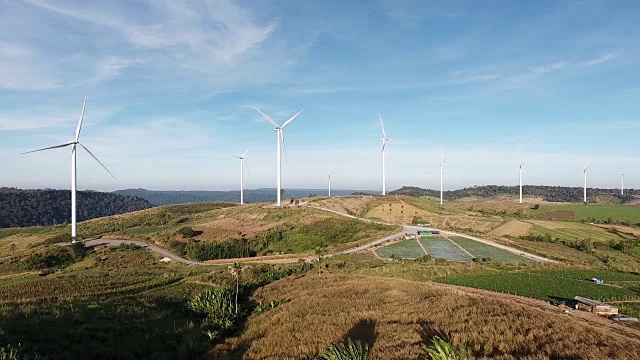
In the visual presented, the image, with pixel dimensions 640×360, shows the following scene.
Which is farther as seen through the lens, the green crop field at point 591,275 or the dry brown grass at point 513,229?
the dry brown grass at point 513,229

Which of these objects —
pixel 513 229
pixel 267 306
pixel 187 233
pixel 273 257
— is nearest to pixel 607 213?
pixel 513 229

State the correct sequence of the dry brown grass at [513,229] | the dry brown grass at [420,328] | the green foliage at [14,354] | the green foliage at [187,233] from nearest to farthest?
the green foliage at [14,354] < the dry brown grass at [420,328] < the dry brown grass at [513,229] < the green foliage at [187,233]

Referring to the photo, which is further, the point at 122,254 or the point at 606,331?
the point at 122,254

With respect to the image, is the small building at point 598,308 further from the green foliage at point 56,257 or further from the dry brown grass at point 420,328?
the green foliage at point 56,257

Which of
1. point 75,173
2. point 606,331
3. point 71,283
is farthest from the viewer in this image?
point 75,173

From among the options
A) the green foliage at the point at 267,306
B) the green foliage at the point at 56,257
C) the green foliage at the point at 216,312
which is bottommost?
the green foliage at the point at 56,257

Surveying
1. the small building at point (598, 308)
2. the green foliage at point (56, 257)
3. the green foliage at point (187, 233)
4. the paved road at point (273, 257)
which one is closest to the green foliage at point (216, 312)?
the small building at point (598, 308)

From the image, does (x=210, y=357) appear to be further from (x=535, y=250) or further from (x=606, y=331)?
(x=535, y=250)

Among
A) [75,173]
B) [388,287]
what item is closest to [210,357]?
[388,287]
